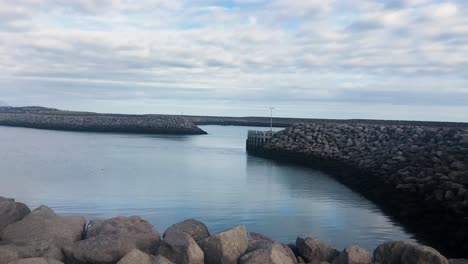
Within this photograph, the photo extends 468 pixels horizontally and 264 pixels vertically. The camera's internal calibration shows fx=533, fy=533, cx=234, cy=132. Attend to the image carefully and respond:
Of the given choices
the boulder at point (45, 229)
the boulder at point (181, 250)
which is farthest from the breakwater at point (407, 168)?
the boulder at point (45, 229)

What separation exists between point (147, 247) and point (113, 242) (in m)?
0.61

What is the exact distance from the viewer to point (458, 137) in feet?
61.9

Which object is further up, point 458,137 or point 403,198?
point 458,137

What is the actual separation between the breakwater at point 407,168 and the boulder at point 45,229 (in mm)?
6959

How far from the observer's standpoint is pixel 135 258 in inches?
228

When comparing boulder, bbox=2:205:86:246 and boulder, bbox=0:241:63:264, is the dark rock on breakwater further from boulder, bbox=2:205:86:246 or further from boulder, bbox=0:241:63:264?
boulder, bbox=0:241:63:264

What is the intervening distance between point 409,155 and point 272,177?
6017mm

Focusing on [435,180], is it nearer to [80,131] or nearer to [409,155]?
[409,155]

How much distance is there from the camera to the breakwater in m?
12.1

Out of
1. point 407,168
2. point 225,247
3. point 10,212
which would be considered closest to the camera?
point 225,247

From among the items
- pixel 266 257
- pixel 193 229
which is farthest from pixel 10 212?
pixel 266 257

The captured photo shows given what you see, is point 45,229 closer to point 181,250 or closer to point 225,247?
point 181,250

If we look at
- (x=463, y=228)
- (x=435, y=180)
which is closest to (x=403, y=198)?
(x=435, y=180)

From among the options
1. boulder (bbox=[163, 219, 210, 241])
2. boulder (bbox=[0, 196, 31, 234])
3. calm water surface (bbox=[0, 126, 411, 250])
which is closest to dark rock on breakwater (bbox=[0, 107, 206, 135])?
calm water surface (bbox=[0, 126, 411, 250])
